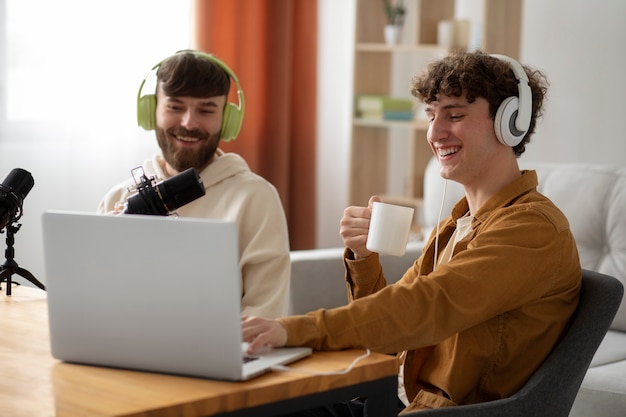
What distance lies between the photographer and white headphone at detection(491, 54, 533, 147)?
182 cm

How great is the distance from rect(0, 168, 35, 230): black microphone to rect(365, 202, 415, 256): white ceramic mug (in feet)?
2.62

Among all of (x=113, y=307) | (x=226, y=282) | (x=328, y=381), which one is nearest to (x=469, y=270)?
(x=328, y=381)

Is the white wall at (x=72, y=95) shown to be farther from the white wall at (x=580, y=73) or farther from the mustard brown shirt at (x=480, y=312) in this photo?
the mustard brown shirt at (x=480, y=312)

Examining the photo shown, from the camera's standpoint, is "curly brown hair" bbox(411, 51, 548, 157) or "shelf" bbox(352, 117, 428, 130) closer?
"curly brown hair" bbox(411, 51, 548, 157)

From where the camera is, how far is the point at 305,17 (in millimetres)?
4727

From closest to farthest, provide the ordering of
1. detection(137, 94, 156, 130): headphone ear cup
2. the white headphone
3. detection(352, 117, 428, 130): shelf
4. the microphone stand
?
the white headphone → the microphone stand → detection(137, 94, 156, 130): headphone ear cup → detection(352, 117, 428, 130): shelf

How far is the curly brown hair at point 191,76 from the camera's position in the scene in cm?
246

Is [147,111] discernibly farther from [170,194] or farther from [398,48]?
[398,48]

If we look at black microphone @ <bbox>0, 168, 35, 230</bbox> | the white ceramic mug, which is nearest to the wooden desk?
the white ceramic mug

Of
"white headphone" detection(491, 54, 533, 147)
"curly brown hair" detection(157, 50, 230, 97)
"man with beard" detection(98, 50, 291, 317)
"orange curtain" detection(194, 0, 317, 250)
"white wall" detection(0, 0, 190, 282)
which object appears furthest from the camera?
"orange curtain" detection(194, 0, 317, 250)

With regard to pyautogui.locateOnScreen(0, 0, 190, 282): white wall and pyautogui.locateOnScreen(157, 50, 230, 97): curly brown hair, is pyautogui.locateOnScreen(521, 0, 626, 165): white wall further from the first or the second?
pyautogui.locateOnScreen(157, 50, 230, 97): curly brown hair

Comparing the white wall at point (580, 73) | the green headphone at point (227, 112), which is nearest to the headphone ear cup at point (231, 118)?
the green headphone at point (227, 112)

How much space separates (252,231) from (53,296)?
97 cm

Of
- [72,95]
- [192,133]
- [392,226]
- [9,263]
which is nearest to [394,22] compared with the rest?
[72,95]
